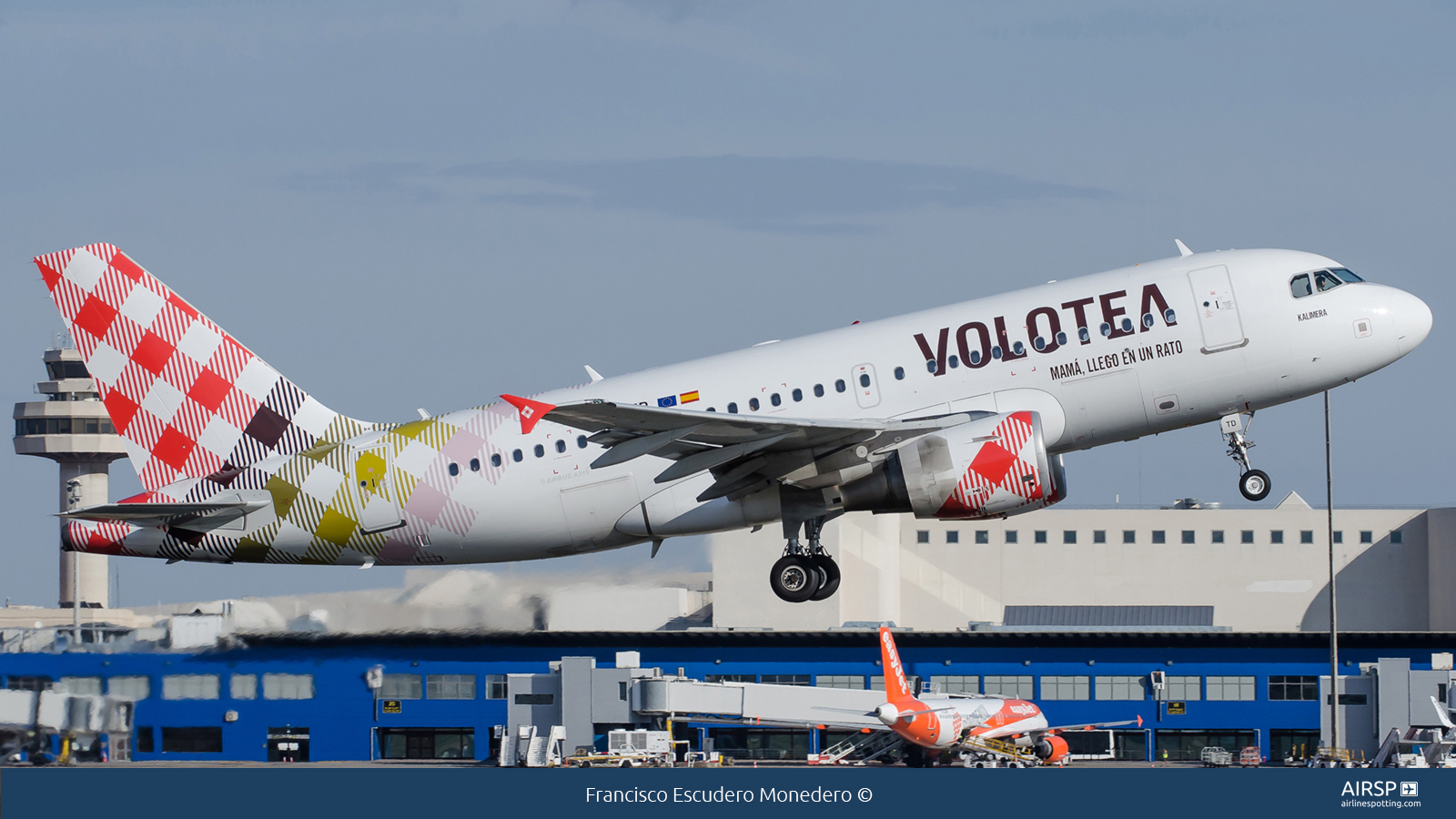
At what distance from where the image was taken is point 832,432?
3148 cm

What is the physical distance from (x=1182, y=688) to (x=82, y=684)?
1919 inches

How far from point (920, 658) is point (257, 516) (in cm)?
5002

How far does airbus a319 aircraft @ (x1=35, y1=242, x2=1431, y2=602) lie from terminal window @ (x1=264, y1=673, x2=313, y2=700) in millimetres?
19225

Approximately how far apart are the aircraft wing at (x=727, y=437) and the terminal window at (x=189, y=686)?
23.5 meters

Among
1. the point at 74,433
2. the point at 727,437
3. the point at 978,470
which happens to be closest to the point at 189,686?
the point at 727,437

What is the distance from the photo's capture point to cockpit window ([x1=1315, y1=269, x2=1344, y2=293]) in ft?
109

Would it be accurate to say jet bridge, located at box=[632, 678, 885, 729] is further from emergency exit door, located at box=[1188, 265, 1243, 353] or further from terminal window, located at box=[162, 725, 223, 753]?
emergency exit door, located at box=[1188, 265, 1243, 353]

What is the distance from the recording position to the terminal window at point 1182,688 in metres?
79.2

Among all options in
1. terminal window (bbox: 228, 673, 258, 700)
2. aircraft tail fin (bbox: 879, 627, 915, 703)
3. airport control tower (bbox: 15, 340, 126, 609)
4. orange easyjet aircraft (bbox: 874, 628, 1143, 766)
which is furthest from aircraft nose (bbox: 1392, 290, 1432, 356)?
airport control tower (bbox: 15, 340, 126, 609)

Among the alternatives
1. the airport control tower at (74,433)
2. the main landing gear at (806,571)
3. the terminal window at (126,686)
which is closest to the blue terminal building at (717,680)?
the terminal window at (126,686)

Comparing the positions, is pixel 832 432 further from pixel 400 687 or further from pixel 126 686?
pixel 400 687

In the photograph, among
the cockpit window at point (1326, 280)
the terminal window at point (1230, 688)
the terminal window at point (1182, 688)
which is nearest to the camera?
the cockpit window at point (1326, 280)

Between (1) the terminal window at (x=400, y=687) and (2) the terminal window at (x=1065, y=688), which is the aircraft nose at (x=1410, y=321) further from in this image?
(2) the terminal window at (x=1065, y=688)
